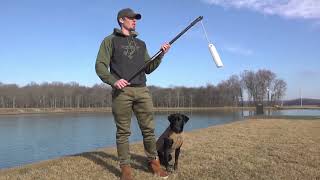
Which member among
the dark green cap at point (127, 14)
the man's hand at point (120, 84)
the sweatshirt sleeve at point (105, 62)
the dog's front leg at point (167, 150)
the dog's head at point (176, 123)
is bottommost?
the dog's front leg at point (167, 150)

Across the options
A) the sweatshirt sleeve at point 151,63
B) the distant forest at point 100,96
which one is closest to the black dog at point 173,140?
the sweatshirt sleeve at point 151,63

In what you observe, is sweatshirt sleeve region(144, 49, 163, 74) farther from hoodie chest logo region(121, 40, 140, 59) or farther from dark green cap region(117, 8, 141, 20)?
dark green cap region(117, 8, 141, 20)

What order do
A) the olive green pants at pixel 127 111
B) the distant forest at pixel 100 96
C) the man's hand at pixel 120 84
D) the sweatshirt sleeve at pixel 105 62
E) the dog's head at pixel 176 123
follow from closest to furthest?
1. the man's hand at pixel 120 84
2. the sweatshirt sleeve at pixel 105 62
3. the olive green pants at pixel 127 111
4. the dog's head at pixel 176 123
5. the distant forest at pixel 100 96

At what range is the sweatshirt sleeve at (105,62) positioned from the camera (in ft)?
20.8

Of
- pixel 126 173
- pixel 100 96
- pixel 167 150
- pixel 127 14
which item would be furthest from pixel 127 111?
pixel 100 96

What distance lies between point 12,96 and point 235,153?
173 meters

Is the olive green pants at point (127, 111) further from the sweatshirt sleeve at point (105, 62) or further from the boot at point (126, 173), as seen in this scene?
the sweatshirt sleeve at point (105, 62)

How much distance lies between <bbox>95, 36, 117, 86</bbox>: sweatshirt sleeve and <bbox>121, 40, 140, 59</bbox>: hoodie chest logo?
0.75 feet

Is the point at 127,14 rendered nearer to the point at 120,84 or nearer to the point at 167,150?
the point at 120,84

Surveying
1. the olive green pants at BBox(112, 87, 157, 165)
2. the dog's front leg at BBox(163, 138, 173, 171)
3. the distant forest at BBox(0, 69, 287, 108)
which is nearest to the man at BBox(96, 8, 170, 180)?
the olive green pants at BBox(112, 87, 157, 165)

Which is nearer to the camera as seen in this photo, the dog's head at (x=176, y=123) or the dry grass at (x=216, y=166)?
the dry grass at (x=216, y=166)

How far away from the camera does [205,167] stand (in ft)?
24.9

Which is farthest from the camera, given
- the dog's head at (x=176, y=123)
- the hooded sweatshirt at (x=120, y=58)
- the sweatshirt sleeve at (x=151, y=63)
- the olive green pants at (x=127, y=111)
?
the dog's head at (x=176, y=123)

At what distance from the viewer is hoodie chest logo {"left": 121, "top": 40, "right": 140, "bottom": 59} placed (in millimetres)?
6625
